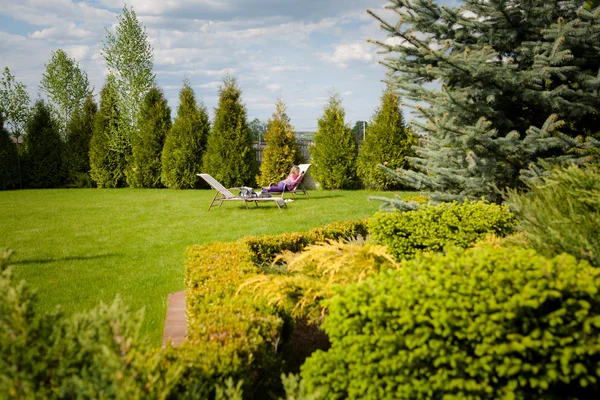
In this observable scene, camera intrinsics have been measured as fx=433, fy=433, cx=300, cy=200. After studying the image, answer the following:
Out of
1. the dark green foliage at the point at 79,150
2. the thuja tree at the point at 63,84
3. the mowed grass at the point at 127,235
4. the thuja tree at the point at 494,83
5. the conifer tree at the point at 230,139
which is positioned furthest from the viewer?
the thuja tree at the point at 63,84

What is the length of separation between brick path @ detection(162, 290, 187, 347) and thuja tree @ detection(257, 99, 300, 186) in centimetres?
1177

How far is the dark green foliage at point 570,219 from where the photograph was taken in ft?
8.05

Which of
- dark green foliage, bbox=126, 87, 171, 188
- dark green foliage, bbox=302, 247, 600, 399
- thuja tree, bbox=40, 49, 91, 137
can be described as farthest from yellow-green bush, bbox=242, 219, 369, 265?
thuja tree, bbox=40, 49, 91, 137

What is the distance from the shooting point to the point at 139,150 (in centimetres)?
1812

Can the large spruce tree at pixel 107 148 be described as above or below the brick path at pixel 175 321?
above

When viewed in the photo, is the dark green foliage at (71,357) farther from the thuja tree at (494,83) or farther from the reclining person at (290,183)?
the reclining person at (290,183)

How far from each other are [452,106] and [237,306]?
3.48 m

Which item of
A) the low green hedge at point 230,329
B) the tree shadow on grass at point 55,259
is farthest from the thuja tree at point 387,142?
the low green hedge at point 230,329

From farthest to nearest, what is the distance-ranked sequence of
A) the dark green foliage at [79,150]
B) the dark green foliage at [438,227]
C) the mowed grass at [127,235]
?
the dark green foliage at [79,150], the mowed grass at [127,235], the dark green foliage at [438,227]

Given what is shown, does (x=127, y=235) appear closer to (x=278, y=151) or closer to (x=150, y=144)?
(x=278, y=151)

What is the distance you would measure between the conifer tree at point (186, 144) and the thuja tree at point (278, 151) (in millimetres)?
2795

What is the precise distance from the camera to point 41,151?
18984 mm

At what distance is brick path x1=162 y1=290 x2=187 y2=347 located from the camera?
3492mm

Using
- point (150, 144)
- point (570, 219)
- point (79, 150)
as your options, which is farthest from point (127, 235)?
point (79, 150)
